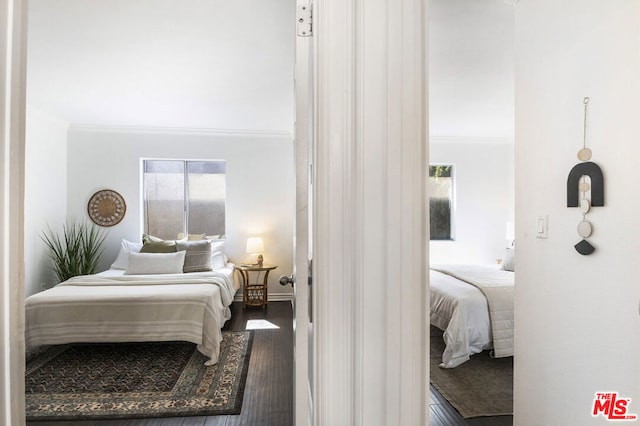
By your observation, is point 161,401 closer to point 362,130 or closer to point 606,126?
point 362,130

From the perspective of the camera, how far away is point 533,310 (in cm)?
159

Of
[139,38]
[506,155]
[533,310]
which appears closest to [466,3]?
[533,310]

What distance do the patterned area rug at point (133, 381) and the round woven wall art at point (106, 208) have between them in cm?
202

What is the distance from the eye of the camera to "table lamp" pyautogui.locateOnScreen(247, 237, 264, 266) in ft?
14.9

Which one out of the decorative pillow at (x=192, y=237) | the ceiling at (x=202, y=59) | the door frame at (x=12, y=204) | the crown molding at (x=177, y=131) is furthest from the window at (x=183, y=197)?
the door frame at (x=12, y=204)

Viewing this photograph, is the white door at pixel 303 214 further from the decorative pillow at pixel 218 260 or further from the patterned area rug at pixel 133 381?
the decorative pillow at pixel 218 260

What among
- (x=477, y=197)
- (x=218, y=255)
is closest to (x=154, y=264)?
(x=218, y=255)

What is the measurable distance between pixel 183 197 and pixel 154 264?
1.41 m

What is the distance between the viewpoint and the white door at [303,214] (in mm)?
762

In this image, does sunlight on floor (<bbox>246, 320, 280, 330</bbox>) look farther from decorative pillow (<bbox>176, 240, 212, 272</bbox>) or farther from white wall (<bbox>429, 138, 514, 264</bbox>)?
white wall (<bbox>429, 138, 514, 264</bbox>)

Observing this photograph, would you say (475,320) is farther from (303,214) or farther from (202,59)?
(202,59)

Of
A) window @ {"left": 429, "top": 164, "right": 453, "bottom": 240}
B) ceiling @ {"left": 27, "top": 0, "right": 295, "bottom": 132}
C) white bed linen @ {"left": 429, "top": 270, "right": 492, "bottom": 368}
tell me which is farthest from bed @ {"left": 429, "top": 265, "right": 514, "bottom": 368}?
window @ {"left": 429, "top": 164, "right": 453, "bottom": 240}

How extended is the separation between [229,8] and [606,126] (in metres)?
2.07

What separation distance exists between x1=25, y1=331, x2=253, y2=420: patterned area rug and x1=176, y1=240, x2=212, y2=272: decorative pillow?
1.08 m
